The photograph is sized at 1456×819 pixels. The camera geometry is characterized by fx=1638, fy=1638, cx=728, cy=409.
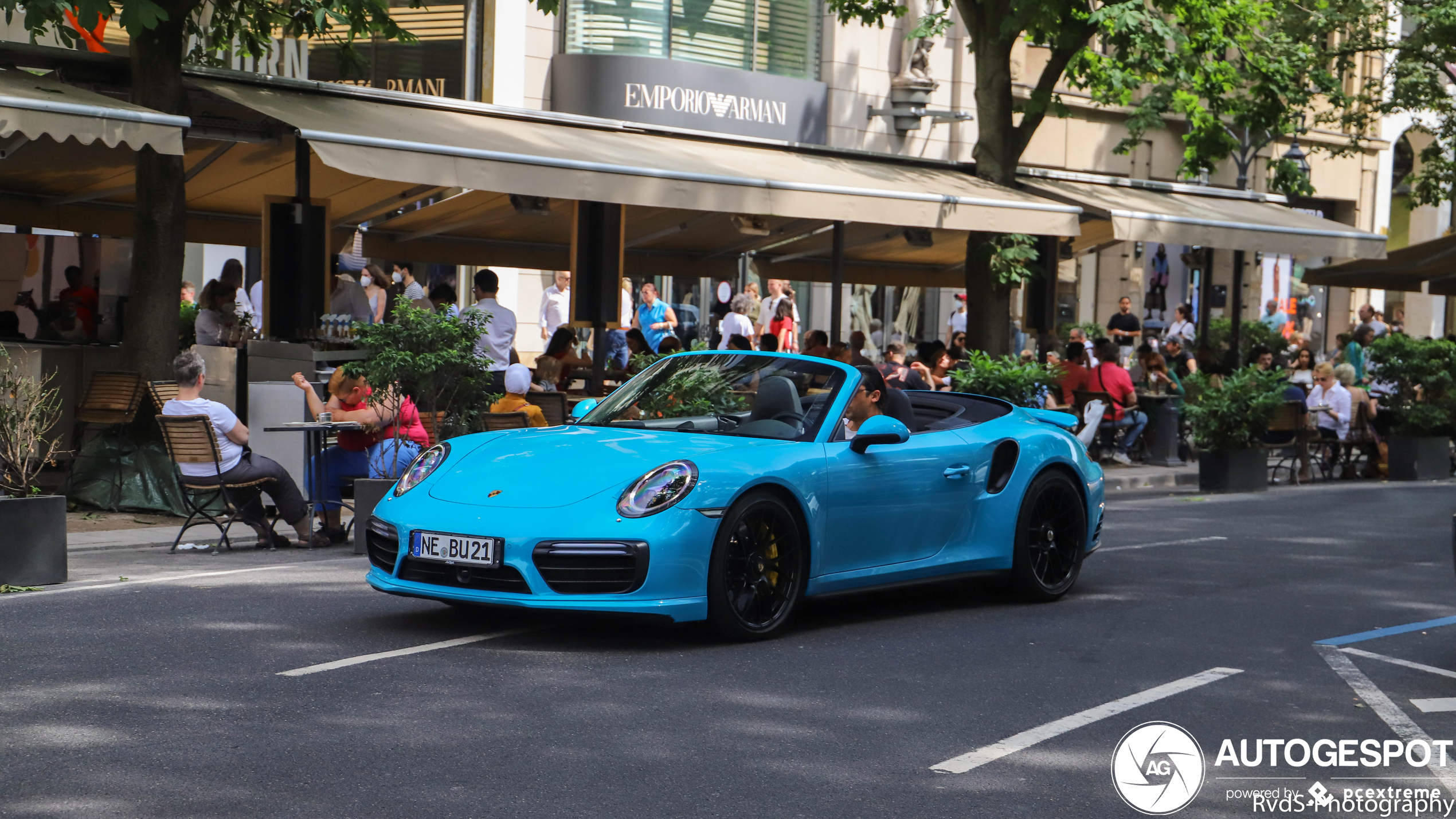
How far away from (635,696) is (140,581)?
399 cm

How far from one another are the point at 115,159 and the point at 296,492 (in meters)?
5.42

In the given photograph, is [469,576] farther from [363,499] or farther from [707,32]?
[707,32]

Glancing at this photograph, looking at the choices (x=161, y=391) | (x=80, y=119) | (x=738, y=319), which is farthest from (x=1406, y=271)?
(x=80, y=119)

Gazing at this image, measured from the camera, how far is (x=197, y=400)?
10.5 metres

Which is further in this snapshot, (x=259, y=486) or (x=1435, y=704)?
(x=259, y=486)

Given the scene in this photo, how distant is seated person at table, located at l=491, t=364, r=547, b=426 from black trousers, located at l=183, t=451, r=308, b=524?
1714mm

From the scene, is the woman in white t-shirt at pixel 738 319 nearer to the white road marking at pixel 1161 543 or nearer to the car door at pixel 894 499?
the white road marking at pixel 1161 543

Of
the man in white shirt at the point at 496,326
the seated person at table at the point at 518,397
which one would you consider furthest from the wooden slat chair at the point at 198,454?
the man in white shirt at the point at 496,326

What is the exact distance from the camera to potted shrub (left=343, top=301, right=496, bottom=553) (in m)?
10.6

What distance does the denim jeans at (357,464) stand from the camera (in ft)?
35.9

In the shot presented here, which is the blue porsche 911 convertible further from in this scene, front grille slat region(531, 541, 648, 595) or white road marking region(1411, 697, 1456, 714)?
white road marking region(1411, 697, 1456, 714)

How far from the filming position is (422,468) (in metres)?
7.89

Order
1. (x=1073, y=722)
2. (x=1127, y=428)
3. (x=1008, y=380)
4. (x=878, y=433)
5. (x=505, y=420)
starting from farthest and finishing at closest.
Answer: (x=1127, y=428) → (x=1008, y=380) → (x=505, y=420) → (x=878, y=433) → (x=1073, y=722)

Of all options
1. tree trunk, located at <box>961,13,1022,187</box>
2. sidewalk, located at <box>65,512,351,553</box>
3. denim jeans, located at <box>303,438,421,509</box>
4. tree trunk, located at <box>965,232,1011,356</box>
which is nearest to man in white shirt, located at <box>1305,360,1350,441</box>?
tree trunk, located at <box>965,232,1011,356</box>
